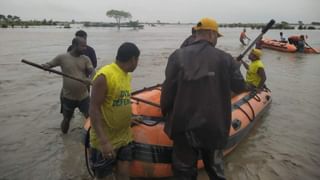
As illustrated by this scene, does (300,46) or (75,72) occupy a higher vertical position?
(300,46)

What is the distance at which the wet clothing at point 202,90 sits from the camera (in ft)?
9.89

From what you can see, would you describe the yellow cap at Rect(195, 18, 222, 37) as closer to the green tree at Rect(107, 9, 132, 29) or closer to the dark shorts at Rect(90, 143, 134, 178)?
the dark shorts at Rect(90, 143, 134, 178)

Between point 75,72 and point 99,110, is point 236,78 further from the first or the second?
point 75,72

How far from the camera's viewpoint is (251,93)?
7.25 m

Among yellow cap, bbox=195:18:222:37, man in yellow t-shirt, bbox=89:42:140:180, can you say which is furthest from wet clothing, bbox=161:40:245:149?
man in yellow t-shirt, bbox=89:42:140:180

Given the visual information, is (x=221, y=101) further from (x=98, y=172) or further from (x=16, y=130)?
(x=16, y=130)

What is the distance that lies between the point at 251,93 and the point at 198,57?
4551 mm

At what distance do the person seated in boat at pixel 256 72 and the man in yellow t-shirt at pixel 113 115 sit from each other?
488 cm

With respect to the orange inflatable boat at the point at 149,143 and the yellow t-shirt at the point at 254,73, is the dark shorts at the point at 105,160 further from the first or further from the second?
the yellow t-shirt at the point at 254,73

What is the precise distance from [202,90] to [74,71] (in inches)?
116

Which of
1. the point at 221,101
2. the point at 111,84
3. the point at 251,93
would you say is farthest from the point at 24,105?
the point at 221,101

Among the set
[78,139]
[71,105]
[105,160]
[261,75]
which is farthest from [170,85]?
[261,75]

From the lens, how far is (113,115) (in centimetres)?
324

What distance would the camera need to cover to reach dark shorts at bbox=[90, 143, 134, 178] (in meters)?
3.35
